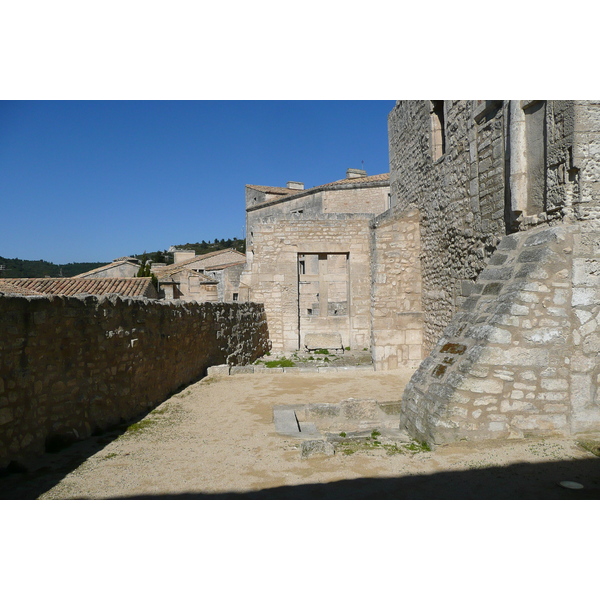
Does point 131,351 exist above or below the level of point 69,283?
below

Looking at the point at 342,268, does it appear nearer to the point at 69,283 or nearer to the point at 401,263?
the point at 69,283

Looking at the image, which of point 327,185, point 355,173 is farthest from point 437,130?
point 355,173

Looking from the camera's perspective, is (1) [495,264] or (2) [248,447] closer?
(2) [248,447]

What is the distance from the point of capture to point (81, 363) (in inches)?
185

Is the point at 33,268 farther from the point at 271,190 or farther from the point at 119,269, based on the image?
the point at 271,190

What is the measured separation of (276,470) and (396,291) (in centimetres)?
658

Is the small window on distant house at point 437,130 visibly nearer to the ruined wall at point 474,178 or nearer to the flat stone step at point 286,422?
the ruined wall at point 474,178

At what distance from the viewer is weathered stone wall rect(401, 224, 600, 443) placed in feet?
13.5

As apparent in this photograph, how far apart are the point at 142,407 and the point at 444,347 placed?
3.76 metres

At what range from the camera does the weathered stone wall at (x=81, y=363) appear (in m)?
3.69

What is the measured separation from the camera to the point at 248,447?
14.7ft

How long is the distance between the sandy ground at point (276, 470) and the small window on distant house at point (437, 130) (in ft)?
19.1

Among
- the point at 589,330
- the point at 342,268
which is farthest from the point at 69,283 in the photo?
the point at 589,330

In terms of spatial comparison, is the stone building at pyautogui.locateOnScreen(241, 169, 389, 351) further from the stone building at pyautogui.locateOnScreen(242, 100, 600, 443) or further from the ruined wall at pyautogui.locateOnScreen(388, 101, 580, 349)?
the stone building at pyautogui.locateOnScreen(242, 100, 600, 443)
